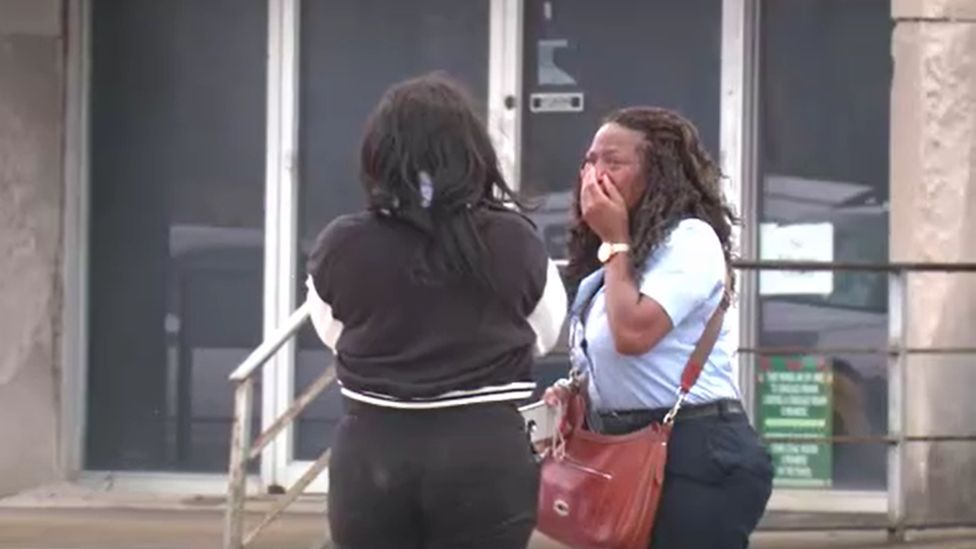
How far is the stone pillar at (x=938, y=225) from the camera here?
24.7 feet

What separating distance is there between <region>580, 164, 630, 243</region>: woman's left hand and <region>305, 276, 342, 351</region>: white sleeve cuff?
0.63 m

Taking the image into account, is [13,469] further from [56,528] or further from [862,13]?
[862,13]

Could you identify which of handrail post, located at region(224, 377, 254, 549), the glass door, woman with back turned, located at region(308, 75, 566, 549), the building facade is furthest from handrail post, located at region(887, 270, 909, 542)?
woman with back turned, located at region(308, 75, 566, 549)

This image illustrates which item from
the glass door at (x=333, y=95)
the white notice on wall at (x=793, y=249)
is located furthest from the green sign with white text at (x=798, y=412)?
the glass door at (x=333, y=95)

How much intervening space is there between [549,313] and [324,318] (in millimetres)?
467

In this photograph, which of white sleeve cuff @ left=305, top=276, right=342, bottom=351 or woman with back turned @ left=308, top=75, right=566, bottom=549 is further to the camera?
white sleeve cuff @ left=305, top=276, right=342, bottom=351

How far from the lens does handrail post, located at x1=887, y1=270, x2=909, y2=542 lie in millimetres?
7270

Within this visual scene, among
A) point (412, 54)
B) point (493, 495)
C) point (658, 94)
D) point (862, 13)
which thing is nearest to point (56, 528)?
point (412, 54)

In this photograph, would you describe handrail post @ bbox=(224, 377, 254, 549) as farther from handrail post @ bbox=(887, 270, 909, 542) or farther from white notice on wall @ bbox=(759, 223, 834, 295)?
white notice on wall @ bbox=(759, 223, 834, 295)

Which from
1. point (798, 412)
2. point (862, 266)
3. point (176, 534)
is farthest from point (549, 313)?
point (798, 412)

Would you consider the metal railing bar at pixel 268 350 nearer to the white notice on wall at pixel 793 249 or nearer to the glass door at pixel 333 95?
the glass door at pixel 333 95

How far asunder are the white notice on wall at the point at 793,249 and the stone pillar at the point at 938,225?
89 centimetres

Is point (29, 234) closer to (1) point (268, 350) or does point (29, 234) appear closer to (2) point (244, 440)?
(1) point (268, 350)

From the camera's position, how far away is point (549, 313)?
159 inches
